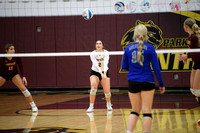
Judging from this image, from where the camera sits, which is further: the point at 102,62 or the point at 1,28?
the point at 1,28

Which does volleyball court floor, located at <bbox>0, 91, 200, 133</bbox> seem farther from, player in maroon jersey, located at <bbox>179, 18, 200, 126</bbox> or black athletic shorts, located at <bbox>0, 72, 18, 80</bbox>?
black athletic shorts, located at <bbox>0, 72, 18, 80</bbox>

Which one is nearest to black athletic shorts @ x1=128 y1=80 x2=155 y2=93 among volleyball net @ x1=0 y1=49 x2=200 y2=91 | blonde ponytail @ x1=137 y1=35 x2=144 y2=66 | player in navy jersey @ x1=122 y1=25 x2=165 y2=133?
player in navy jersey @ x1=122 y1=25 x2=165 y2=133

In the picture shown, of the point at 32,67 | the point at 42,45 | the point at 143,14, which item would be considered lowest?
the point at 32,67

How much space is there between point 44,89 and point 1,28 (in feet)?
11.9

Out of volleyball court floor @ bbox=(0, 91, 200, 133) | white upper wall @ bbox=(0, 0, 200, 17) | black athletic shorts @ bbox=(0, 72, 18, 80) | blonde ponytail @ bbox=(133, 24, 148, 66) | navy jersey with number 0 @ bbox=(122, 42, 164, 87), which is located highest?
white upper wall @ bbox=(0, 0, 200, 17)

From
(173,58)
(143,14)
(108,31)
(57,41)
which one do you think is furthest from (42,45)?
(173,58)

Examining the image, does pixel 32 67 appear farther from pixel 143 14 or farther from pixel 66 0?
pixel 143 14

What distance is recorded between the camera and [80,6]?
15094 mm

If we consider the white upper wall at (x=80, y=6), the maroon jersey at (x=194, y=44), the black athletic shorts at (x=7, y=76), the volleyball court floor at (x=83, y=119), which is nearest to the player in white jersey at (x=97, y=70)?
the volleyball court floor at (x=83, y=119)

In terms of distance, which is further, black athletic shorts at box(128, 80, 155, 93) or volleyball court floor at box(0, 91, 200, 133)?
volleyball court floor at box(0, 91, 200, 133)

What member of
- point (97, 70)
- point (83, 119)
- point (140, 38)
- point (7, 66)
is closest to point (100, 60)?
point (97, 70)

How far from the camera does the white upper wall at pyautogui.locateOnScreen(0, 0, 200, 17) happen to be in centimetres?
1462

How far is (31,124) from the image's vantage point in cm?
727

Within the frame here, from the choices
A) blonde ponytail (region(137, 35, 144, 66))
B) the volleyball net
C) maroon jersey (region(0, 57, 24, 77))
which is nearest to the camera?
blonde ponytail (region(137, 35, 144, 66))
